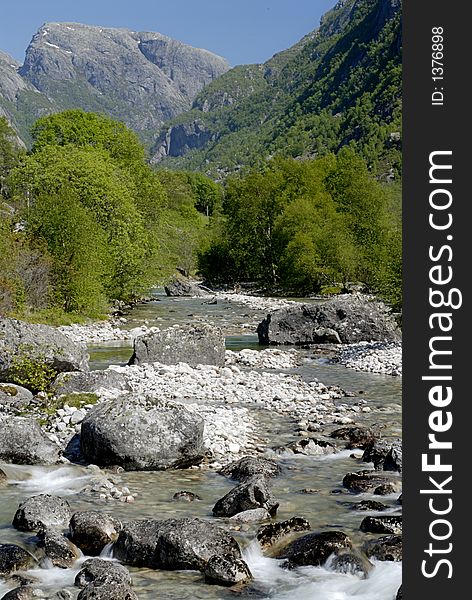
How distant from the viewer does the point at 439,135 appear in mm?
4746

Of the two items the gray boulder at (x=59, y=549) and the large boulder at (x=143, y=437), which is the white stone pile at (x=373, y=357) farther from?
the gray boulder at (x=59, y=549)

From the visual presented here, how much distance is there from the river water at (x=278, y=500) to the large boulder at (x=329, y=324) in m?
9.40

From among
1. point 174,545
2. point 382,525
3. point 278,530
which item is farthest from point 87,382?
point 382,525

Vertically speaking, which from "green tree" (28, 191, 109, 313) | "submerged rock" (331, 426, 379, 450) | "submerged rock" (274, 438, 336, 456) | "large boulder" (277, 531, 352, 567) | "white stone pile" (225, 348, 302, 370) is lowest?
"large boulder" (277, 531, 352, 567)

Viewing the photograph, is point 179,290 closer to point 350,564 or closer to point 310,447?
point 310,447

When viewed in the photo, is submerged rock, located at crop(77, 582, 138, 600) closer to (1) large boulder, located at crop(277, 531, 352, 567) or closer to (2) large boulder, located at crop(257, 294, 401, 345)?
(1) large boulder, located at crop(277, 531, 352, 567)

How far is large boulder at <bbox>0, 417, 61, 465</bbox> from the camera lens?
13305 mm

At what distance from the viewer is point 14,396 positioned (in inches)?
687

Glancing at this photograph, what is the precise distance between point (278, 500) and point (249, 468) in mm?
1264

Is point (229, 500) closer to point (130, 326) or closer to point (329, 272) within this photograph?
point (130, 326)

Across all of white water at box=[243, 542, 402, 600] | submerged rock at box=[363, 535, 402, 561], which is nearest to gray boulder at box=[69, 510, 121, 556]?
white water at box=[243, 542, 402, 600]

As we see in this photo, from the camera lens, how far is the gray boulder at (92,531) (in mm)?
9430

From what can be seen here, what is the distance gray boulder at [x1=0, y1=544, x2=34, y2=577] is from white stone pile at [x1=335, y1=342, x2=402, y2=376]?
16176 mm

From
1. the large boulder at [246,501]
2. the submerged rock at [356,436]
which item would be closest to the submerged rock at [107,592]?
the large boulder at [246,501]
